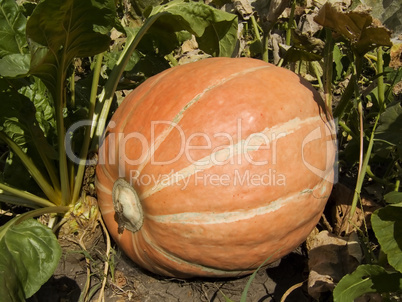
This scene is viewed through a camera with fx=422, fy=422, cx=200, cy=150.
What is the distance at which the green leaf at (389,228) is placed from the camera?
150cm

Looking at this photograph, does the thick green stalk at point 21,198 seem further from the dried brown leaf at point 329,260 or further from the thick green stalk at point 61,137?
the dried brown leaf at point 329,260

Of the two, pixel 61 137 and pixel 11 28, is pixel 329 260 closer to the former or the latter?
pixel 61 137

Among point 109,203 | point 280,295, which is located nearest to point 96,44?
point 109,203

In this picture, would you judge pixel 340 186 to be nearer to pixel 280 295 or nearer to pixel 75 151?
pixel 280 295

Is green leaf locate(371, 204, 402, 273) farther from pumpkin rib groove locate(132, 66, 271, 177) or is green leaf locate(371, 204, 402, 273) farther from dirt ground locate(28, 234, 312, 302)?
pumpkin rib groove locate(132, 66, 271, 177)

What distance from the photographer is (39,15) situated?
4.75 feet

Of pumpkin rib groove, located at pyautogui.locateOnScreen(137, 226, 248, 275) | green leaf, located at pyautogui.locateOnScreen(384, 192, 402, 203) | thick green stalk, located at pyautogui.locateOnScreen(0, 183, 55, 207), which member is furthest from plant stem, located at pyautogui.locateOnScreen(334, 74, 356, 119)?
thick green stalk, located at pyautogui.locateOnScreen(0, 183, 55, 207)

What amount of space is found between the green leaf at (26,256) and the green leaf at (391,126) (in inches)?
62.2

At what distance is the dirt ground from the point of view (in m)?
1.93

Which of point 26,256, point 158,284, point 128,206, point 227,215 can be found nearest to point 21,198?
point 26,256

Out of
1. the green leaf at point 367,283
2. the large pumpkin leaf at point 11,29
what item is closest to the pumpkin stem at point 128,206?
the large pumpkin leaf at point 11,29

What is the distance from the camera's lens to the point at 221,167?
1601 mm

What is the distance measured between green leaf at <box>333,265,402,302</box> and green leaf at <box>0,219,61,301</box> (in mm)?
1065

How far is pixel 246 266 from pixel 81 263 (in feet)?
2.81
